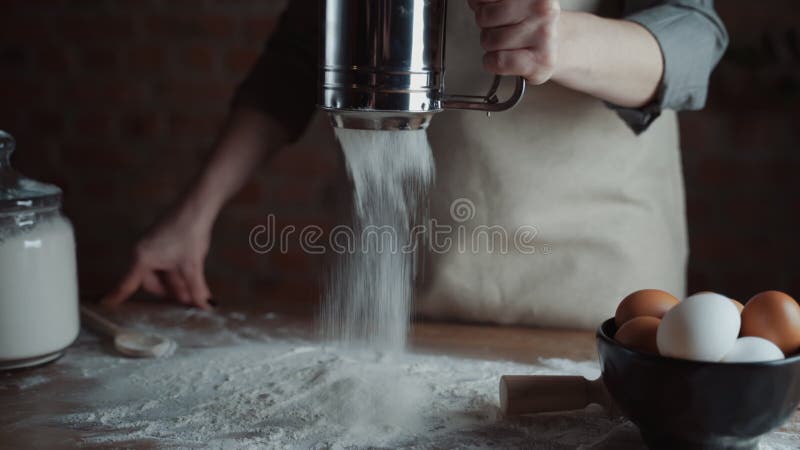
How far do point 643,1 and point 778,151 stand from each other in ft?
3.57

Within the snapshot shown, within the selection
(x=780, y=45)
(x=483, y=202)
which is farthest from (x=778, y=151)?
(x=483, y=202)

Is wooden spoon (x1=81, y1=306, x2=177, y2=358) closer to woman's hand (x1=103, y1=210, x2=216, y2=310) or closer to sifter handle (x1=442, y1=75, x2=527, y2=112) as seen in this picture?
woman's hand (x1=103, y1=210, x2=216, y2=310)

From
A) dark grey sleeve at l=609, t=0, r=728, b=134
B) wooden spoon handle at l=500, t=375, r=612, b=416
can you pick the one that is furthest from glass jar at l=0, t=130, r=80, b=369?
dark grey sleeve at l=609, t=0, r=728, b=134

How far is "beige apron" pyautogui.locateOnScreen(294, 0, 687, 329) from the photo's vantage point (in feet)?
3.53

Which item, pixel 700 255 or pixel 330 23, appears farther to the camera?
pixel 700 255

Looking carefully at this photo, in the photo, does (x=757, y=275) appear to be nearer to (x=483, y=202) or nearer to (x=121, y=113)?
(x=483, y=202)

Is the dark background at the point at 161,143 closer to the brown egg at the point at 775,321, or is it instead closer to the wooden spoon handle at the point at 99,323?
the wooden spoon handle at the point at 99,323

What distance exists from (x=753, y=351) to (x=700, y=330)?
47 millimetres

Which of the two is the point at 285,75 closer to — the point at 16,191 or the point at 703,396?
the point at 16,191

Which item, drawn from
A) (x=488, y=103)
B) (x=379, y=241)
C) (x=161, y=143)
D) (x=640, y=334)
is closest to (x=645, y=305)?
(x=640, y=334)

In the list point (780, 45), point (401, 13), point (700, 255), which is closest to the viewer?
point (401, 13)

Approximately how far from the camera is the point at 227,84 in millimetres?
2236

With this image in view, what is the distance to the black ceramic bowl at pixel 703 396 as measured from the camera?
59cm

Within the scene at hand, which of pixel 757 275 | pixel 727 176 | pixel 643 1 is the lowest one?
pixel 757 275
